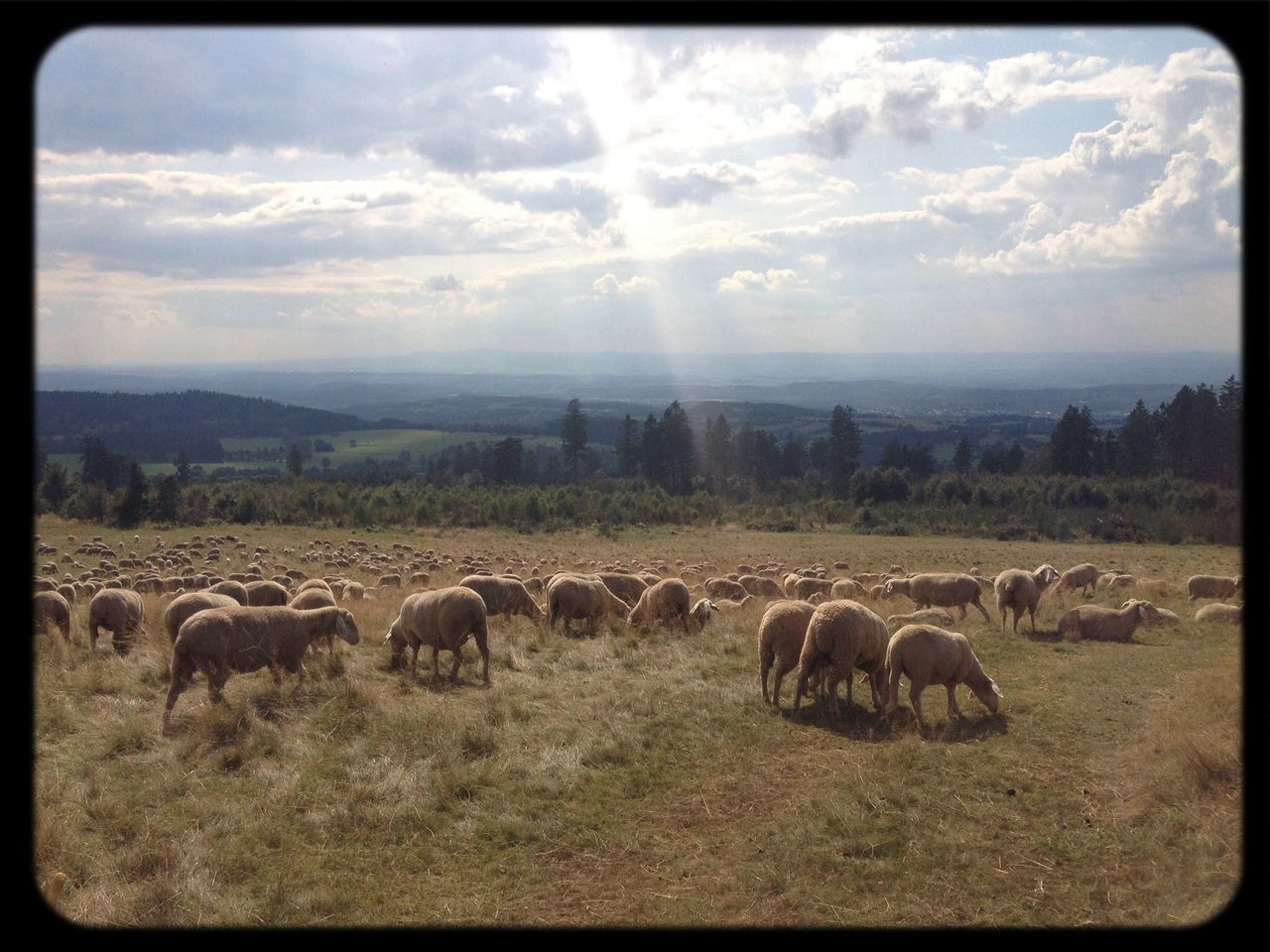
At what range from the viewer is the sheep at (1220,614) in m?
15.3

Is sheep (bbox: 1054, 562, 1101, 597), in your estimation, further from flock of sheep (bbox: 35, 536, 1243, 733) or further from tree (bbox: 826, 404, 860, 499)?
tree (bbox: 826, 404, 860, 499)

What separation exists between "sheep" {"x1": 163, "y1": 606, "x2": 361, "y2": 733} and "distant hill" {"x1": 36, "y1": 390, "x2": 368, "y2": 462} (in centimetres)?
9085

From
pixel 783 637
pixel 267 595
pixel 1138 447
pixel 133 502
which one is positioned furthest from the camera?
pixel 1138 447

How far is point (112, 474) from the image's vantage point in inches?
2443

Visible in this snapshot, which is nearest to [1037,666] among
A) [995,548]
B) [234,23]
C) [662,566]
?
[234,23]

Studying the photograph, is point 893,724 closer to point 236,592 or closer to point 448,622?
point 448,622

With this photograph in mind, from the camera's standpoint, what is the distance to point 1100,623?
14281 millimetres

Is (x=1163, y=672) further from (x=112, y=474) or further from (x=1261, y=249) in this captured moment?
(x=112, y=474)

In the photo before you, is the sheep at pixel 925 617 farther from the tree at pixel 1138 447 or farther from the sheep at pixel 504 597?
the tree at pixel 1138 447

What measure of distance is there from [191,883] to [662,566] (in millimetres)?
23931

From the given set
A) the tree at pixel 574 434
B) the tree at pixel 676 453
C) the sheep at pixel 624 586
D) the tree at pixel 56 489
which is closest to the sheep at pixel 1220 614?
the sheep at pixel 624 586

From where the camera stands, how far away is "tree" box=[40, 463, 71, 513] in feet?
164

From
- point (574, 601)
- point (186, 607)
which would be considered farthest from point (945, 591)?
point (186, 607)

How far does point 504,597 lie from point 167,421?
160 m
